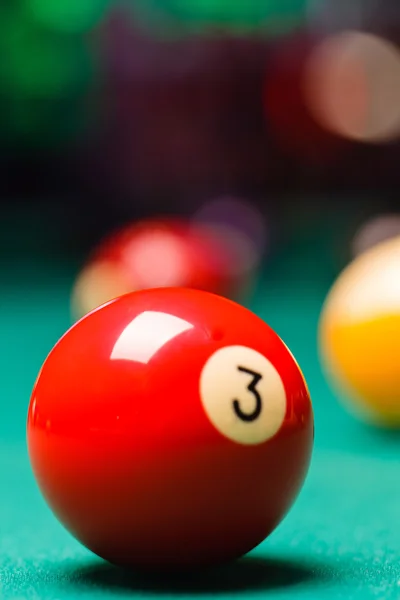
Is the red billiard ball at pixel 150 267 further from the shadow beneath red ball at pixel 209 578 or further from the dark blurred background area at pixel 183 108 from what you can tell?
the dark blurred background area at pixel 183 108

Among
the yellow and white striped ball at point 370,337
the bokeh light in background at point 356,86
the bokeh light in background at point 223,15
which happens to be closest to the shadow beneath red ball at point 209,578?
the yellow and white striped ball at point 370,337

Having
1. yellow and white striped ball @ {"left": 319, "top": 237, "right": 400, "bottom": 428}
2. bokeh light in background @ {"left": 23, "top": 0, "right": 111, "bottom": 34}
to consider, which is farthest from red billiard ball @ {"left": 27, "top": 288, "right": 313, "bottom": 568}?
bokeh light in background @ {"left": 23, "top": 0, "right": 111, "bottom": 34}

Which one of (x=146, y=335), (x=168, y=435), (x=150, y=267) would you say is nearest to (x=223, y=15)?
(x=150, y=267)

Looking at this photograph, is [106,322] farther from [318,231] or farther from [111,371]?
[318,231]

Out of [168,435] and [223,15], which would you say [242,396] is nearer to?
[168,435]

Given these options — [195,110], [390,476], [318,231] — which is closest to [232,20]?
[195,110]

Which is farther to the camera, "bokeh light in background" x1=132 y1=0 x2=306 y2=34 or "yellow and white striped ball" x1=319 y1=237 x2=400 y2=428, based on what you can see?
"bokeh light in background" x1=132 y1=0 x2=306 y2=34

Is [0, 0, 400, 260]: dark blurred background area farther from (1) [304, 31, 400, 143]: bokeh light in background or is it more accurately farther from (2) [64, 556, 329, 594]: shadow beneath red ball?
(2) [64, 556, 329, 594]: shadow beneath red ball
